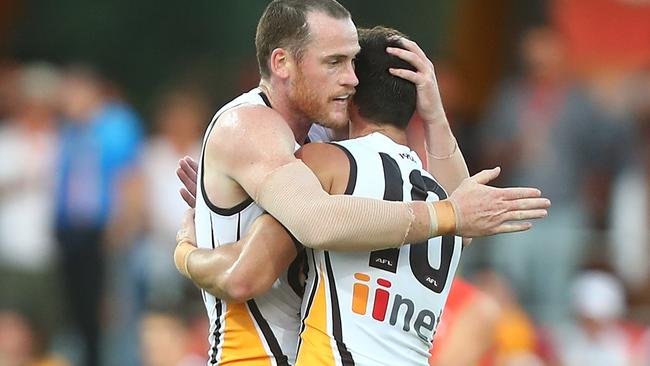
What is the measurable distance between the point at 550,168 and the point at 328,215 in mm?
7194

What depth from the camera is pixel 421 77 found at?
5727mm

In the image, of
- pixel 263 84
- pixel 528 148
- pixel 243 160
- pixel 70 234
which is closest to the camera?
pixel 243 160

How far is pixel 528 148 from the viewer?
12.7 metres

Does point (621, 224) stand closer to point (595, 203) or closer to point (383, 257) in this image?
point (595, 203)

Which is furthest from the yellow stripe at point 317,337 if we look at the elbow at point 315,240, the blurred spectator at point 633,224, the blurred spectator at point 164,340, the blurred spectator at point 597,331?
the blurred spectator at point 633,224

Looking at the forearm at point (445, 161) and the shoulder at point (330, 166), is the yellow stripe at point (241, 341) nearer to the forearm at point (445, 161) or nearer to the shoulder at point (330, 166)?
the shoulder at point (330, 166)

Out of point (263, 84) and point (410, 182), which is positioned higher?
point (263, 84)

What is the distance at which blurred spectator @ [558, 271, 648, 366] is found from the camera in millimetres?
11867

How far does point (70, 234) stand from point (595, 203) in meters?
4.10

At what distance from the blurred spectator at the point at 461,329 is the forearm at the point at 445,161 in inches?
103

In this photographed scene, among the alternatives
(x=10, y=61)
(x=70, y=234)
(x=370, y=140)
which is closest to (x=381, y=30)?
(x=370, y=140)

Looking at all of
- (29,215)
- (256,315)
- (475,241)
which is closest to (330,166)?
(256,315)

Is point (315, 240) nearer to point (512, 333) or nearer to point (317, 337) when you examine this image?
point (317, 337)

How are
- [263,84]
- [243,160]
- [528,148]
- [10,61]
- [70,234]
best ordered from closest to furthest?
[243,160], [263,84], [70,234], [528,148], [10,61]
